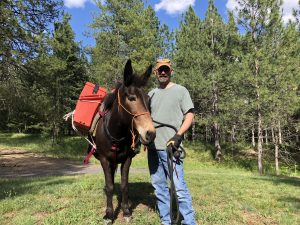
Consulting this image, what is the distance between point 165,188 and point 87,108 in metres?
2.19

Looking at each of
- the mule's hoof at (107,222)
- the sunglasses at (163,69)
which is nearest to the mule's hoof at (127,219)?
the mule's hoof at (107,222)

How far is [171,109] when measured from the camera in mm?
4309

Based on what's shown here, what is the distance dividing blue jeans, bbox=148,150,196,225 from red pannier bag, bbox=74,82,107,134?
1.63 meters

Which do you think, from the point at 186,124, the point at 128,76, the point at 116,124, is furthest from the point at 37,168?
the point at 186,124

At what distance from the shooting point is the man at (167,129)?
13.6ft

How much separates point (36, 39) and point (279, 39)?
13240 mm

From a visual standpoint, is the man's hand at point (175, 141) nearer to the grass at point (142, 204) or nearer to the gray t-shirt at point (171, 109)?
the gray t-shirt at point (171, 109)

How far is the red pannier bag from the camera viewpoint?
572 centimetres

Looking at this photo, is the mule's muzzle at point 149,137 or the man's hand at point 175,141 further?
the man's hand at point 175,141

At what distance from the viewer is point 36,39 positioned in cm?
1528

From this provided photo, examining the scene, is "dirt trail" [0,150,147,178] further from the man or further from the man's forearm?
the man's forearm

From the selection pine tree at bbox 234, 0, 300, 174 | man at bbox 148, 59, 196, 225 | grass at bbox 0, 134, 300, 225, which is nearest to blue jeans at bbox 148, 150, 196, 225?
man at bbox 148, 59, 196, 225

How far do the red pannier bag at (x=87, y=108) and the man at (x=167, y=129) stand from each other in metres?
1.61

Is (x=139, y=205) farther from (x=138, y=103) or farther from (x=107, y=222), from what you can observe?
(x=138, y=103)
